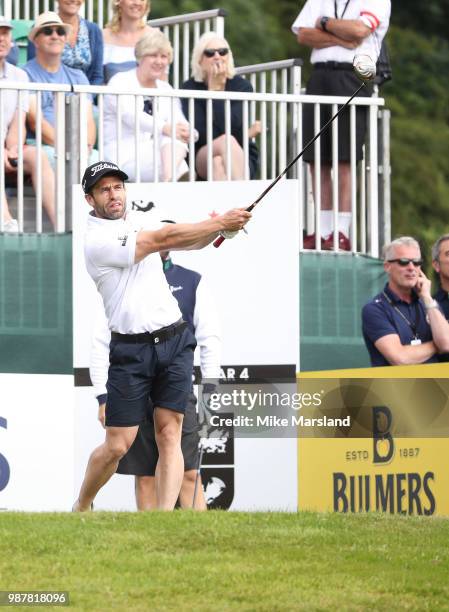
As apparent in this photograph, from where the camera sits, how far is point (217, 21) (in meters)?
16.4

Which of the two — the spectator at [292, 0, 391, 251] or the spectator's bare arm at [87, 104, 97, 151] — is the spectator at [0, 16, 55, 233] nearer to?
the spectator's bare arm at [87, 104, 97, 151]

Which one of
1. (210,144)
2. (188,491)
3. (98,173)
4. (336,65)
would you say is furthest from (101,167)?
(336,65)

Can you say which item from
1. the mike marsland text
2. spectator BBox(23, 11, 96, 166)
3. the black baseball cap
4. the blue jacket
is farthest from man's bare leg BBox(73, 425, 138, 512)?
the blue jacket

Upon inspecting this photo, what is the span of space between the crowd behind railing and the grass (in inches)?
144

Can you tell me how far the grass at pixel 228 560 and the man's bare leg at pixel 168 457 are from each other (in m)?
0.89

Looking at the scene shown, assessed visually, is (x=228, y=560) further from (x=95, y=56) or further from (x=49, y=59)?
(x=95, y=56)

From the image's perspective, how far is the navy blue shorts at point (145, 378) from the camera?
1122 centimetres

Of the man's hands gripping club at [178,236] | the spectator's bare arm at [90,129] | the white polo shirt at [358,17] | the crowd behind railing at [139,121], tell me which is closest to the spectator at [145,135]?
the crowd behind railing at [139,121]

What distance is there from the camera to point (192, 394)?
12.4 meters

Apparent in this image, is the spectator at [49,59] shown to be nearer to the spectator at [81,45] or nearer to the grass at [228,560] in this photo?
the spectator at [81,45]

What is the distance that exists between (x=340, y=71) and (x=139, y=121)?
166 cm

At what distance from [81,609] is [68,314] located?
478 centimetres

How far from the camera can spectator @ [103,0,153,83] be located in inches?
599

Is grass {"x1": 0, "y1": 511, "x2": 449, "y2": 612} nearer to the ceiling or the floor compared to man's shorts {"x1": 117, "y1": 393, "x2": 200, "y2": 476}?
nearer to the floor
